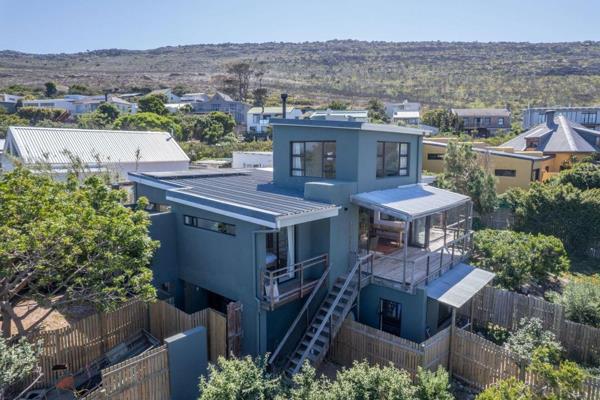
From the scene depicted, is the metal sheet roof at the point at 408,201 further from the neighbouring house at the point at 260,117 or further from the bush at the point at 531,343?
the neighbouring house at the point at 260,117

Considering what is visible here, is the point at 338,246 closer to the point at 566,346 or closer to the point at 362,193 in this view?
the point at 362,193

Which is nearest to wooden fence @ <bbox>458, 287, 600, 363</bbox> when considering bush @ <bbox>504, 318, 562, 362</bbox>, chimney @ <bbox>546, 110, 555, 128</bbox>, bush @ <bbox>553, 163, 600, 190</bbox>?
bush @ <bbox>504, 318, 562, 362</bbox>

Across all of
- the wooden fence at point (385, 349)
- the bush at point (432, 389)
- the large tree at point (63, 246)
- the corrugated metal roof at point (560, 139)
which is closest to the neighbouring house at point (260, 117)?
the corrugated metal roof at point (560, 139)

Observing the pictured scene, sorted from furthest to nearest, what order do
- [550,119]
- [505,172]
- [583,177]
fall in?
[550,119]
[505,172]
[583,177]

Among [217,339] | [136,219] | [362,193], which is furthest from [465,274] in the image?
[136,219]

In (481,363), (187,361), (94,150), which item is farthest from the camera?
(94,150)

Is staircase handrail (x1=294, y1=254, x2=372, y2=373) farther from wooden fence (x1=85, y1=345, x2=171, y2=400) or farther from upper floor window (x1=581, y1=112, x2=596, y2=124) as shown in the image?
upper floor window (x1=581, y1=112, x2=596, y2=124)

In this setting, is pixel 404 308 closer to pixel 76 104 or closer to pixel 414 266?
pixel 414 266

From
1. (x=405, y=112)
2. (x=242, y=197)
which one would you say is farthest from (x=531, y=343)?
(x=405, y=112)
